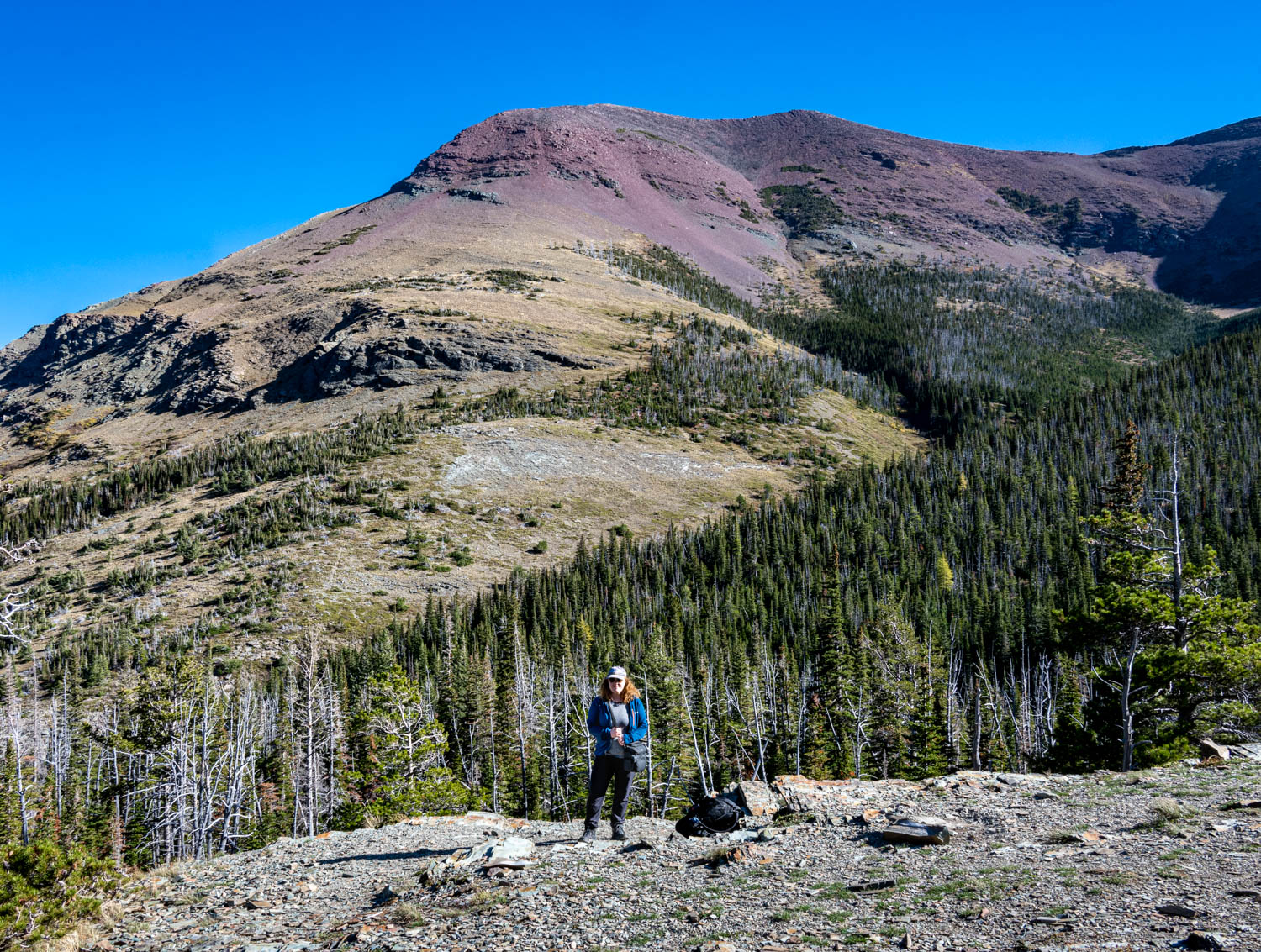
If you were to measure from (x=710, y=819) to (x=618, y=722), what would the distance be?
10.2 feet

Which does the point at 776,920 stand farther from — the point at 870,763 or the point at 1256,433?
the point at 1256,433

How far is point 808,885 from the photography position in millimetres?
10430

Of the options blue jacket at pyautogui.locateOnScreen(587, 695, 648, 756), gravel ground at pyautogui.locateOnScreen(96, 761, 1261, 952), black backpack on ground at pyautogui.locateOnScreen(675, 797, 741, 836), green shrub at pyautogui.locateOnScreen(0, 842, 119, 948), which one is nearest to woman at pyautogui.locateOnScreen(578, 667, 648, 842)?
blue jacket at pyautogui.locateOnScreen(587, 695, 648, 756)

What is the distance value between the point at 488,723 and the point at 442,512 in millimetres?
72333

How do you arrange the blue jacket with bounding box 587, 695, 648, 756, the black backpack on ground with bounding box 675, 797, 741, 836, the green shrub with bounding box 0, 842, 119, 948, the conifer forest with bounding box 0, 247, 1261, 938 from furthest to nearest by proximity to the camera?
the conifer forest with bounding box 0, 247, 1261, 938 < the black backpack on ground with bounding box 675, 797, 741, 836 < the blue jacket with bounding box 587, 695, 648, 756 < the green shrub with bounding box 0, 842, 119, 948

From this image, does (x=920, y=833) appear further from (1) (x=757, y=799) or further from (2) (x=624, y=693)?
(2) (x=624, y=693)

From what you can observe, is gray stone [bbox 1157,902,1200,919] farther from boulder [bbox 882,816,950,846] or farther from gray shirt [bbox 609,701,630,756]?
gray shirt [bbox 609,701,630,756]

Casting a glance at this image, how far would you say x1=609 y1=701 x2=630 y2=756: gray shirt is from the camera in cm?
1342

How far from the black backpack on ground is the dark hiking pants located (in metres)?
1.29

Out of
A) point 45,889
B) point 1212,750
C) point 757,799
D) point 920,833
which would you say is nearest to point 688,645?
point 1212,750

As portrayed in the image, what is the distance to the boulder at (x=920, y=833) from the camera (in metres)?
11.9

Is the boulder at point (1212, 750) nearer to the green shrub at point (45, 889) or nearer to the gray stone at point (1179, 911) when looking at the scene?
the gray stone at point (1179, 911)

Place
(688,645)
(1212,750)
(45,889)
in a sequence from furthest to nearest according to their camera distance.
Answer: (688,645)
(1212,750)
(45,889)

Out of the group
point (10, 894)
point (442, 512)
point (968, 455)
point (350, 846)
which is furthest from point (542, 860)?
point (968, 455)
